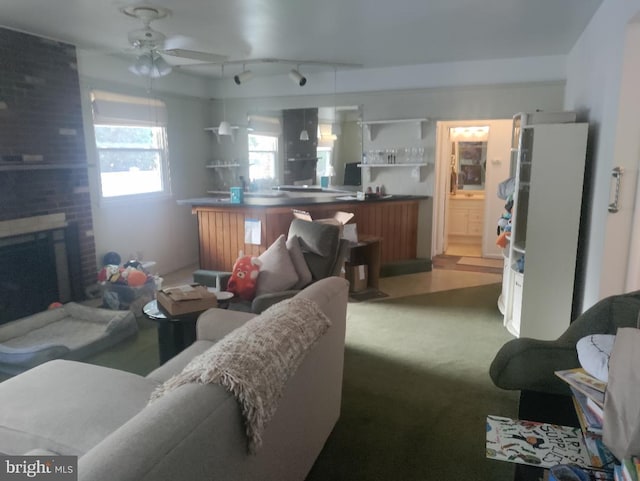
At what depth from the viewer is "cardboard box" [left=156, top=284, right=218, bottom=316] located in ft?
8.91

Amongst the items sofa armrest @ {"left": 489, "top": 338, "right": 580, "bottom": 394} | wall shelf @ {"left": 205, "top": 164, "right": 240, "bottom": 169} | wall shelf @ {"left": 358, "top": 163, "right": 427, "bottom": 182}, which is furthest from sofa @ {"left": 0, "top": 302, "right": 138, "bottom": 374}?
wall shelf @ {"left": 358, "top": 163, "right": 427, "bottom": 182}

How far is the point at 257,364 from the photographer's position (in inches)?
54.4

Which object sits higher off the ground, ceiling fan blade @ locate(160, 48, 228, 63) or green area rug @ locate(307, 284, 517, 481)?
ceiling fan blade @ locate(160, 48, 228, 63)

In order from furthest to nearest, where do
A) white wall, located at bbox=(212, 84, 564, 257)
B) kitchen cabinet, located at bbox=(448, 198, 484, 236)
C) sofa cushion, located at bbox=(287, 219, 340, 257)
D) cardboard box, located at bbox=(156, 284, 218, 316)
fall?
kitchen cabinet, located at bbox=(448, 198, 484, 236)
white wall, located at bbox=(212, 84, 564, 257)
sofa cushion, located at bbox=(287, 219, 340, 257)
cardboard box, located at bbox=(156, 284, 218, 316)

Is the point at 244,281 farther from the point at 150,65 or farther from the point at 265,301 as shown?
the point at 150,65

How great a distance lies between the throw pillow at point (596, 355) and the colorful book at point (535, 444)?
259 millimetres

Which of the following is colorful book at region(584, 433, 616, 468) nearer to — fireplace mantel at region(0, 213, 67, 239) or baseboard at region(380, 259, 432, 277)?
baseboard at region(380, 259, 432, 277)

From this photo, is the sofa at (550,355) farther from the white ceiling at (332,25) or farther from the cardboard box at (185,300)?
the white ceiling at (332,25)

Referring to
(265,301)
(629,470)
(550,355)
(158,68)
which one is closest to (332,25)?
(158,68)

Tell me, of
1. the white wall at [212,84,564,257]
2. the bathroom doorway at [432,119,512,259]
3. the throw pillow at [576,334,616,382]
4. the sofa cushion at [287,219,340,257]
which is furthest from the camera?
the bathroom doorway at [432,119,512,259]

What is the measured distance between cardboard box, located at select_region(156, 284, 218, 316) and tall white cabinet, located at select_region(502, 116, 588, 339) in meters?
2.38

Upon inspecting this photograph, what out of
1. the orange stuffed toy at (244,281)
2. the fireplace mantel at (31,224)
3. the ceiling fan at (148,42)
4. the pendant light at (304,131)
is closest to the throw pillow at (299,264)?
the orange stuffed toy at (244,281)

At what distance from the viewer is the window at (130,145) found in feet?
16.5

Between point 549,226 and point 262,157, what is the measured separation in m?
4.51
